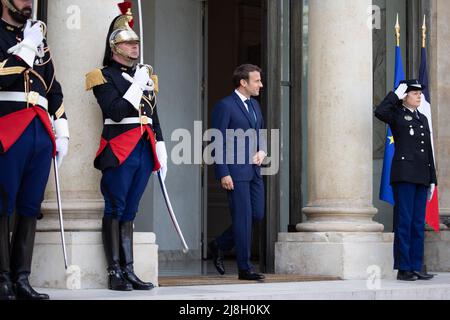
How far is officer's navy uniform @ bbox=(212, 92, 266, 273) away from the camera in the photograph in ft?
33.3

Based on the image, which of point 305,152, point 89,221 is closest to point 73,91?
point 89,221

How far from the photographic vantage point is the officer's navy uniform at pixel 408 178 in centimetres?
1087

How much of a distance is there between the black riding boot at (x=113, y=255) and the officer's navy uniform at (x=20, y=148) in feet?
3.41

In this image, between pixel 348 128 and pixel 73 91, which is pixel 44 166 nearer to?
pixel 73 91

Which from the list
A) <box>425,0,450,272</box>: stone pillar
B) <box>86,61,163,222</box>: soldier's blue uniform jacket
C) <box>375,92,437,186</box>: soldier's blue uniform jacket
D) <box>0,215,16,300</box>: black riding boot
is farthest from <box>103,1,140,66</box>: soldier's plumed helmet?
<box>425,0,450,272</box>: stone pillar

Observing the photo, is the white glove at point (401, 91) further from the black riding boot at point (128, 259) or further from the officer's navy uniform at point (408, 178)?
the black riding boot at point (128, 259)

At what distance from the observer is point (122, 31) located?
343 inches

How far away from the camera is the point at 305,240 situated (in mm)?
11172

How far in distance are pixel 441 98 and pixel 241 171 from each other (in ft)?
13.5

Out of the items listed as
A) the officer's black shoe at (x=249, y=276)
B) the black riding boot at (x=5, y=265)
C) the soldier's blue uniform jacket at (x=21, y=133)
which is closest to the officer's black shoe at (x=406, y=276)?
the officer's black shoe at (x=249, y=276)

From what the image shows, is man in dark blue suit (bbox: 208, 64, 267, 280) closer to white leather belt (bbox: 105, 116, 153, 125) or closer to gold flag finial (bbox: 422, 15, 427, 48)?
white leather belt (bbox: 105, 116, 153, 125)

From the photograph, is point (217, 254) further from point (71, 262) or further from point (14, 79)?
point (14, 79)
